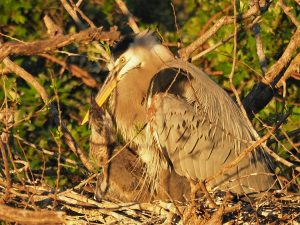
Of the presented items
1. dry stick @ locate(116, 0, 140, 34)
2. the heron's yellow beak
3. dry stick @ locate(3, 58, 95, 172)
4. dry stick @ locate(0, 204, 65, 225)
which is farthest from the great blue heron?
dry stick @ locate(0, 204, 65, 225)

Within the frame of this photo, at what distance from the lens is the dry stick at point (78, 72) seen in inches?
259

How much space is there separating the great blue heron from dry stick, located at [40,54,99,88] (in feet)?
3.98

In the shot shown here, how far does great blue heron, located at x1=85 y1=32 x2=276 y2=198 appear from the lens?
4.98 meters

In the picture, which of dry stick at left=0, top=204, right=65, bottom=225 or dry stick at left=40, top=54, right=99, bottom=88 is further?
dry stick at left=40, top=54, right=99, bottom=88

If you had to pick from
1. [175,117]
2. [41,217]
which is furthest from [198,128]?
[41,217]

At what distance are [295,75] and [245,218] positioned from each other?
4.67 feet

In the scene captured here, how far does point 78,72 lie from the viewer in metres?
6.59

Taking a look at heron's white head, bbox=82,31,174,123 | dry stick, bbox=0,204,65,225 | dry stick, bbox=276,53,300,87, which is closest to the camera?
dry stick, bbox=0,204,65,225

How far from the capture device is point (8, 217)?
135 inches

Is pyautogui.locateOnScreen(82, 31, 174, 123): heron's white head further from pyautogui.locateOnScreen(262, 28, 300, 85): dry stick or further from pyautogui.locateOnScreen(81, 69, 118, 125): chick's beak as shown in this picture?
→ pyautogui.locateOnScreen(262, 28, 300, 85): dry stick

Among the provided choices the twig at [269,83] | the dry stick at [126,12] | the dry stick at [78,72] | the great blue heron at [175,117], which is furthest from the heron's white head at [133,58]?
the dry stick at [78,72]

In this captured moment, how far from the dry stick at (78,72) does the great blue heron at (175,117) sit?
A: 3.98ft

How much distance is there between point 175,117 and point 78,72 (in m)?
1.80

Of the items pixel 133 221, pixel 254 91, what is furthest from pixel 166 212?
pixel 254 91
